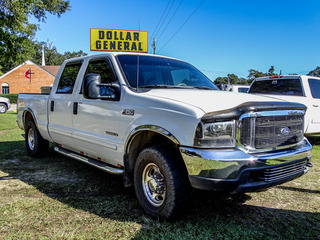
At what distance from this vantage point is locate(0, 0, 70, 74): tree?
620 inches

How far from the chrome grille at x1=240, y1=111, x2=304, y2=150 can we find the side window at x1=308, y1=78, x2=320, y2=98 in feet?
15.8

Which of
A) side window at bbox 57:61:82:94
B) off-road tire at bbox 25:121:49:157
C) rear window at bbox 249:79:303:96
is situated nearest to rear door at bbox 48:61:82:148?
side window at bbox 57:61:82:94

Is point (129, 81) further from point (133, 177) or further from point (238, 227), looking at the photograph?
point (238, 227)

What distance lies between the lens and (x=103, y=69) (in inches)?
164

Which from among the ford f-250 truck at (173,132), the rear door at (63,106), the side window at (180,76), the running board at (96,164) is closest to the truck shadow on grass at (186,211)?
the ford f-250 truck at (173,132)

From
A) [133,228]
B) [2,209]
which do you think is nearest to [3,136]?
[2,209]

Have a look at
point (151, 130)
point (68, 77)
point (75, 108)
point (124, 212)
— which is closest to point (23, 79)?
point (68, 77)

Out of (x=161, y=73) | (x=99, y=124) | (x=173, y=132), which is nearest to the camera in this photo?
(x=173, y=132)

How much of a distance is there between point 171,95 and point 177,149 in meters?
0.63

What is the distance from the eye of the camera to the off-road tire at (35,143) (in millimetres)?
5957

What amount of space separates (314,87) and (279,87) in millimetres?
850

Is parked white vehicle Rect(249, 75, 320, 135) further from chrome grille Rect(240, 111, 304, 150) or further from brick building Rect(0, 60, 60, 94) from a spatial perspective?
brick building Rect(0, 60, 60, 94)

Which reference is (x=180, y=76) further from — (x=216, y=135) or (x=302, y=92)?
(x=302, y=92)

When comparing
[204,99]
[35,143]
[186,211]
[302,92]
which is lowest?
[186,211]
